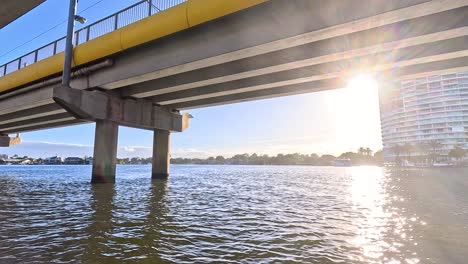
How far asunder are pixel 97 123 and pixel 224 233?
56.4 feet

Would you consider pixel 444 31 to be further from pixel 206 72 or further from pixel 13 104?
pixel 13 104

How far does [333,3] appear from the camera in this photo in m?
9.73

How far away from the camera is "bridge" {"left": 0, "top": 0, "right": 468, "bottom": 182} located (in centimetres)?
997

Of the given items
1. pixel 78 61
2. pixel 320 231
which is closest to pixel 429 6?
pixel 320 231

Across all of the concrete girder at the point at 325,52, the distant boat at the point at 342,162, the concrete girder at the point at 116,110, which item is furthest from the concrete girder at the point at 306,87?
the distant boat at the point at 342,162

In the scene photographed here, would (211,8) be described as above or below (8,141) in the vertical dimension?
above

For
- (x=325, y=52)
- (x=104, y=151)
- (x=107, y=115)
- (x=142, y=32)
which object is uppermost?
(x=142, y=32)

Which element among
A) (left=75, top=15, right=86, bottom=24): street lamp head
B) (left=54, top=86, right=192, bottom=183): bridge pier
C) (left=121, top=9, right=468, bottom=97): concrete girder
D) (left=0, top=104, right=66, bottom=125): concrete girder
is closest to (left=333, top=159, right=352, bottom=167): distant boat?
(left=54, top=86, right=192, bottom=183): bridge pier

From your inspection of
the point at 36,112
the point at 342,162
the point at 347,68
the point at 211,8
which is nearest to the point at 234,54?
the point at 211,8

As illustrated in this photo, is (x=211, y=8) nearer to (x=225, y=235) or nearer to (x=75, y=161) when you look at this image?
(x=225, y=235)

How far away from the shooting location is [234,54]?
492 inches

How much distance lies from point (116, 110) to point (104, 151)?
3.36 metres

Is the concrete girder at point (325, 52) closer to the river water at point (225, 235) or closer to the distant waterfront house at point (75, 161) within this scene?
the river water at point (225, 235)

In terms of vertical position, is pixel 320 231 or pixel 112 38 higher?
pixel 112 38
